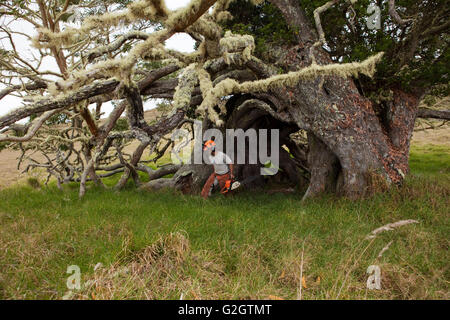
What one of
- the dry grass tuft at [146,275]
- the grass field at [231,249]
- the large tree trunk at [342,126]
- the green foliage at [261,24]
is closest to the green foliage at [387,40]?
the green foliage at [261,24]

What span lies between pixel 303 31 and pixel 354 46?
1.41 m

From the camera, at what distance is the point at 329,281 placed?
9.59 ft

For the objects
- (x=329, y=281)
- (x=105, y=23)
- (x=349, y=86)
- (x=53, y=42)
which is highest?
(x=105, y=23)

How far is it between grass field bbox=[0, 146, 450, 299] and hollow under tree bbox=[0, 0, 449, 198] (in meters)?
1.17

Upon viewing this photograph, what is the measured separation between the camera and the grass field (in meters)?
2.75

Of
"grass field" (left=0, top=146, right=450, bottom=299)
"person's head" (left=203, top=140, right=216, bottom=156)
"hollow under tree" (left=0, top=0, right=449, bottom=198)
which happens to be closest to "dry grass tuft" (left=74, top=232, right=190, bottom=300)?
"grass field" (left=0, top=146, right=450, bottom=299)

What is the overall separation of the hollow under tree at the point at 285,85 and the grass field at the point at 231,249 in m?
1.17

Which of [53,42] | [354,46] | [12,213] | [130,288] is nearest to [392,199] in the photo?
[354,46]

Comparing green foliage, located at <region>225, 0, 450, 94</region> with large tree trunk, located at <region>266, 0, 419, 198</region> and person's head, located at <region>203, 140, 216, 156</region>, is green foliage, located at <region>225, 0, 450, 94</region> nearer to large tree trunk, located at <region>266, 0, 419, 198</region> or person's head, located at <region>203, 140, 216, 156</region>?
large tree trunk, located at <region>266, 0, 419, 198</region>

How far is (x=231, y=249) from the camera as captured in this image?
3.61m

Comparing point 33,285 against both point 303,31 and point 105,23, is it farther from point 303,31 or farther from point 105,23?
point 303,31

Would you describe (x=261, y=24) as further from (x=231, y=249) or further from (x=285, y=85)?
(x=231, y=249)

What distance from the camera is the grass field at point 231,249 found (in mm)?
2748
